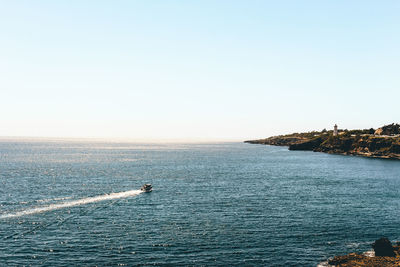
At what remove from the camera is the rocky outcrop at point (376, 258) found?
42.4m

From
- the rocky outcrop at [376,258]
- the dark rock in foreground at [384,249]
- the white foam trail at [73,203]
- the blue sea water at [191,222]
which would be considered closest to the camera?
the rocky outcrop at [376,258]

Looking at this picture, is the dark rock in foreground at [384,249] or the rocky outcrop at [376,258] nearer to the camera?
the rocky outcrop at [376,258]

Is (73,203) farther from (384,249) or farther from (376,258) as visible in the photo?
(384,249)

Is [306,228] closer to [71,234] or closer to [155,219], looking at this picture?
[155,219]

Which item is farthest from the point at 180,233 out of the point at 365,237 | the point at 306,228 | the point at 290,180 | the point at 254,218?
the point at 290,180

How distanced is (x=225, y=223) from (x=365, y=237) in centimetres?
2497

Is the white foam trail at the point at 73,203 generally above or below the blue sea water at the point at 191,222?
above

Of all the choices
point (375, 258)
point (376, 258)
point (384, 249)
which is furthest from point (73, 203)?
point (384, 249)

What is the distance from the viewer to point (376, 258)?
44.1 metres

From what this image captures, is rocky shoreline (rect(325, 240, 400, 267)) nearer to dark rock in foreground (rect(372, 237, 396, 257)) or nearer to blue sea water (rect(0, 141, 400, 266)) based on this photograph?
dark rock in foreground (rect(372, 237, 396, 257))

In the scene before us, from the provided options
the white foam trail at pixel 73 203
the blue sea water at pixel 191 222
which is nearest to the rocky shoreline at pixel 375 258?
the blue sea water at pixel 191 222

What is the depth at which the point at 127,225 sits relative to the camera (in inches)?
2386

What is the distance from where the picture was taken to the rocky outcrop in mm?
42406

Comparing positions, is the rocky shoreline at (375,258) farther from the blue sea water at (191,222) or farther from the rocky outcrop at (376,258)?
the blue sea water at (191,222)
